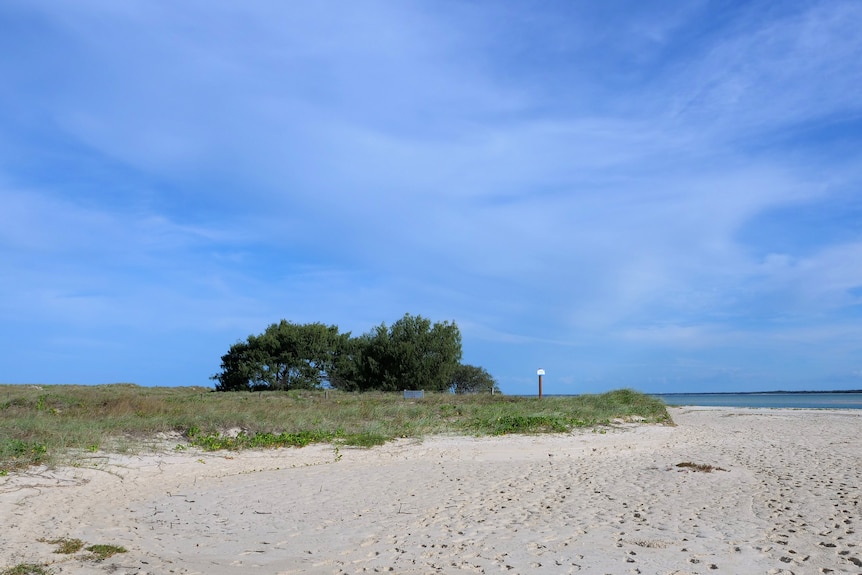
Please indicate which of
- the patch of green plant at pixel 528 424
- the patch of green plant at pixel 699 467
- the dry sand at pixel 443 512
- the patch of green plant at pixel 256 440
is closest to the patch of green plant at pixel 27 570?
the dry sand at pixel 443 512

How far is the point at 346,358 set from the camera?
170 ft

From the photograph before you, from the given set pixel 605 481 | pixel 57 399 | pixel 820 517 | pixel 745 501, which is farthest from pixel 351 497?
pixel 57 399

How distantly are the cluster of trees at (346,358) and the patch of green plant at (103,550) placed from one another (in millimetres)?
38468

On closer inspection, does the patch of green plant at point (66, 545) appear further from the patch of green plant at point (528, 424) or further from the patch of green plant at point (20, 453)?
the patch of green plant at point (528, 424)

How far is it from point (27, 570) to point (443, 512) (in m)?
4.82

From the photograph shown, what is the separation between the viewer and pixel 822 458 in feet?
45.6

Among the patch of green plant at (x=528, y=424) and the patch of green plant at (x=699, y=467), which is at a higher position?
the patch of green plant at (x=528, y=424)

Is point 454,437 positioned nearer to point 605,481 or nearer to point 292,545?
point 605,481

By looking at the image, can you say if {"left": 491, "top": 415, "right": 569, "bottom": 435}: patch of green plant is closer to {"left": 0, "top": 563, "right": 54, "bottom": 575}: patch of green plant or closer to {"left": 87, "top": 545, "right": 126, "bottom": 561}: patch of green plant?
{"left": 87, "top": 545, "right": 126, "bottom": 561}: patch of green plant

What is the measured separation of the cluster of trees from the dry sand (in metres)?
31.3

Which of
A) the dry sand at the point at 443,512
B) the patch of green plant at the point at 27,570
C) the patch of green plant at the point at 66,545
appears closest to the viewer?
the patch of green plant at the point at 27,570

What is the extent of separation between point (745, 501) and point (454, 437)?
847 cm

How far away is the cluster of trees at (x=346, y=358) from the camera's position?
152 ft

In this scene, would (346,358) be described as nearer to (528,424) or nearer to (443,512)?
(528,424)
